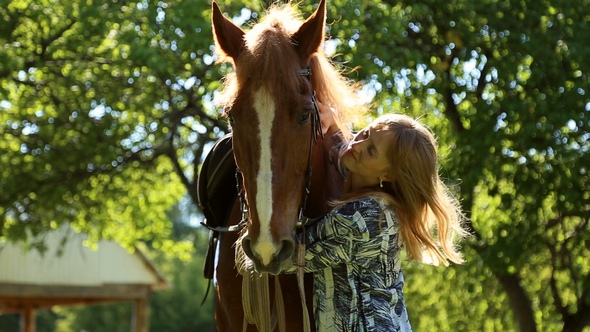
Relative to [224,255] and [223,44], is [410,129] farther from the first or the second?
[224,255]

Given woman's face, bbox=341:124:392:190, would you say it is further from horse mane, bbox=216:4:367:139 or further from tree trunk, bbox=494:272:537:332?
tree trunk, bbox=494:272:537:332

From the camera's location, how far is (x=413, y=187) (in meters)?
3.38

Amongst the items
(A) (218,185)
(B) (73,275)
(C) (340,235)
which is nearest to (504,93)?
(A) (218,185)

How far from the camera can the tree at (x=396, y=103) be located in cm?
859

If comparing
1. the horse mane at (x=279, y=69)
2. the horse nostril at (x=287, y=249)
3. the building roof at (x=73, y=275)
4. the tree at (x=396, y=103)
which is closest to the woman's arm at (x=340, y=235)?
the horse nostril at (x=287, y=249)

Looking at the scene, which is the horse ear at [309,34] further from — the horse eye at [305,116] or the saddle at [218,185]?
the saddle at [218,185]

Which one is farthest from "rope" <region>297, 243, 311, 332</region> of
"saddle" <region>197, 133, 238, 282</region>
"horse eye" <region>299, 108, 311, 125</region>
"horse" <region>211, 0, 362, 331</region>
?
"saddle" <region>197, 133, 238, 282</region>

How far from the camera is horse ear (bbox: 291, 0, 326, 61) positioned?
337 cm

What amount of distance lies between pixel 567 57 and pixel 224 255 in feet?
19.0

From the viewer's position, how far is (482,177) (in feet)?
28.6

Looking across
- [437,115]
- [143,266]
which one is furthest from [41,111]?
[143,266]

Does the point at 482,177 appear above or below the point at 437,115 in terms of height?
below

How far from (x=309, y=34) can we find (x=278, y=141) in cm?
50

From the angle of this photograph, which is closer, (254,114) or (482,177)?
(254,114)
